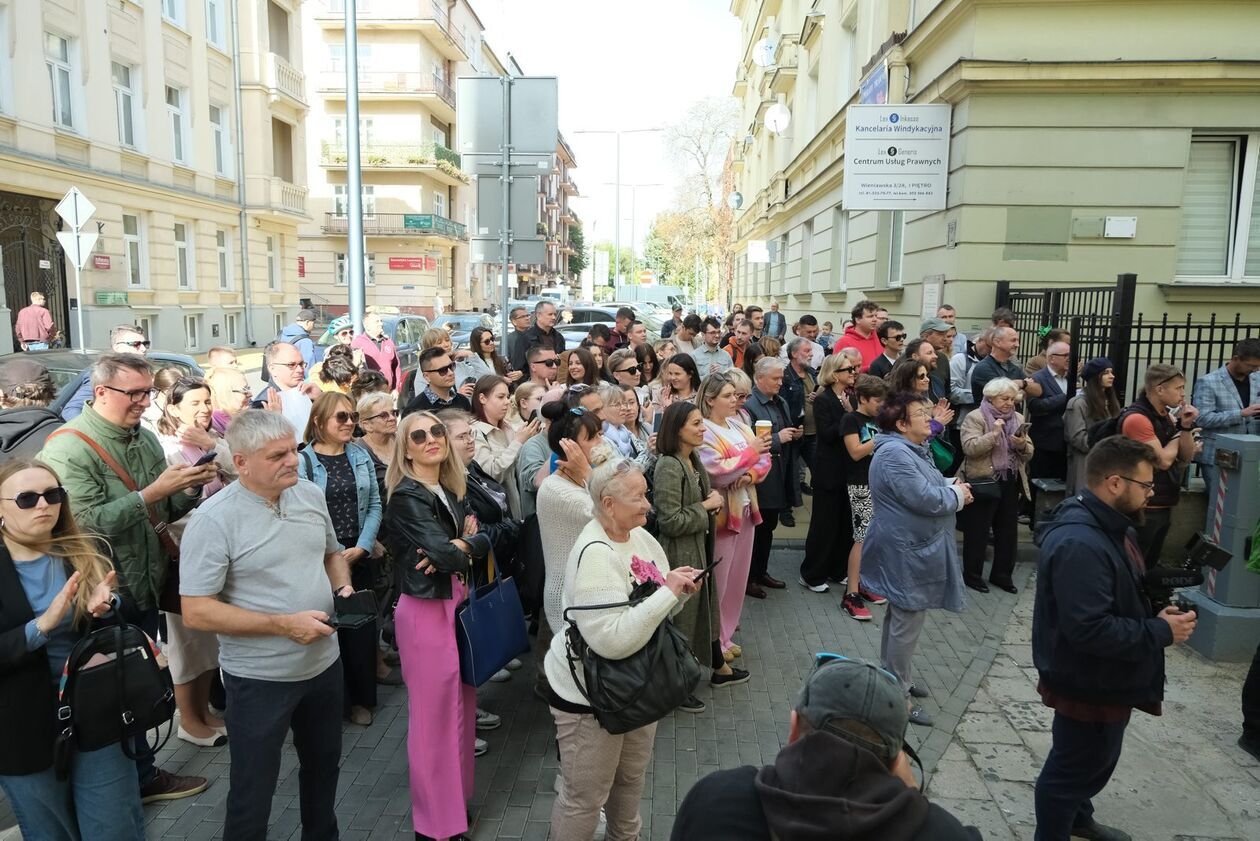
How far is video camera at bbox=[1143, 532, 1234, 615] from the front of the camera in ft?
11.0

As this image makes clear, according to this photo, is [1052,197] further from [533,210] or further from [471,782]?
[471,782]

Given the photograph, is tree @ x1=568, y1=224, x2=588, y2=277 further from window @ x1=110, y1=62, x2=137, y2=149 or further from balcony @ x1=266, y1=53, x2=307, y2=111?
window @ x1=110, y1=62, x2=137, y2=149

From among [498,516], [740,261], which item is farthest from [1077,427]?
[740,261]

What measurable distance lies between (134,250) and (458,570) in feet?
81.2

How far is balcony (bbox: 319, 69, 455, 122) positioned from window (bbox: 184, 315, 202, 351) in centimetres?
2015

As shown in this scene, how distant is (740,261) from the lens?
41156 mm

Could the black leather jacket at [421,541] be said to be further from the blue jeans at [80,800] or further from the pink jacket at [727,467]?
the pink jacket at [727,467]

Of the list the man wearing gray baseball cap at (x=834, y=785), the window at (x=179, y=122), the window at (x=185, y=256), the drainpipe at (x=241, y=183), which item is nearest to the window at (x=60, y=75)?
the window at (x=179, y=122)

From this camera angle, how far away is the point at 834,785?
1.72 meters

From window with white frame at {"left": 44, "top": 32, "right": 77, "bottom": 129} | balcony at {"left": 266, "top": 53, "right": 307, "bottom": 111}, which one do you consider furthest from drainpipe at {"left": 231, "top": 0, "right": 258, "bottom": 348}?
window with white frame at {"left": 44, "top": 32, "right": 77, "bottom": 129}

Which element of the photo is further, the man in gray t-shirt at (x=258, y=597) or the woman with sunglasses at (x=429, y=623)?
the woman with sunglasses at (x=429, y=623)

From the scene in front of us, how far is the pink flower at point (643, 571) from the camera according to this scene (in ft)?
10.7

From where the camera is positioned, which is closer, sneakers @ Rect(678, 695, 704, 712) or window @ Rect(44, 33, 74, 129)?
sneakers @ Rect(678, 695, 704, 712)

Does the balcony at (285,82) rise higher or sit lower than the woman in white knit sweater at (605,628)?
higher
